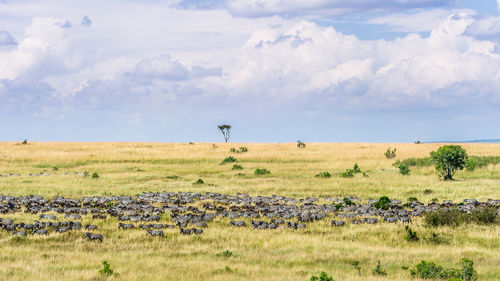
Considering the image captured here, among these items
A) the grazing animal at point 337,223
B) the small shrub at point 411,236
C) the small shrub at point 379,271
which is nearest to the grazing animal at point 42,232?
the grazing animal at point 337,223

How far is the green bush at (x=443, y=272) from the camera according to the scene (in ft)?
58.3

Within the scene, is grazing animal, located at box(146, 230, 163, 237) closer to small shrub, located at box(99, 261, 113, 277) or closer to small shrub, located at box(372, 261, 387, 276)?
small shrub, located at box(99, 261, 113, 277)

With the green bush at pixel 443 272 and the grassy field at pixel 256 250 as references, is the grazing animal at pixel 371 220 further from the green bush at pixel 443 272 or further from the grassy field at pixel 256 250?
the green bush at pixel 443 272

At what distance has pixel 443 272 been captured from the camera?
18656 millimetres

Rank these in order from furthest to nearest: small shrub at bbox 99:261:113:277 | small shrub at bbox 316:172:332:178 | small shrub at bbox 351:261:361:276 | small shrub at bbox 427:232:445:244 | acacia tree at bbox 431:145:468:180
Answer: small shrub at bbox 316:172:332:178 → acacia tree at bbox 431:145:468:180 → small shrub at bbox 427:232:445:244 → small shrub at bbox 351:261:361:276 → small shrub at bbox 99:261:113:277

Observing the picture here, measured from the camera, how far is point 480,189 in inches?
1775

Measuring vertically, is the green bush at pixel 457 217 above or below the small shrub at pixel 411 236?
above

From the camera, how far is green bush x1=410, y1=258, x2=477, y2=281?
58.3ft

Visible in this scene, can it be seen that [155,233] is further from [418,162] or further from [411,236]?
[418,162]

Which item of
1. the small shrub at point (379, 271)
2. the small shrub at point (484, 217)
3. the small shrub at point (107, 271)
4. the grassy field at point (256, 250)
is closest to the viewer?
the small shrub at point (107, 271)

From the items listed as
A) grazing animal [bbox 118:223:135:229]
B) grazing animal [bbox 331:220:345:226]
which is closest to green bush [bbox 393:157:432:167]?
grazing animal [bbox 331:220:345:226]

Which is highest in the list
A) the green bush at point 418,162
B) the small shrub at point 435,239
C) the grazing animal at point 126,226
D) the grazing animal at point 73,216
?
the green bush at point 418,162

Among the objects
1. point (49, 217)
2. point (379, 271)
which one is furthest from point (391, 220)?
point (49, 217)

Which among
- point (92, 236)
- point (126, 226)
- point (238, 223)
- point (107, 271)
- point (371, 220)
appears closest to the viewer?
point (107, 271)
